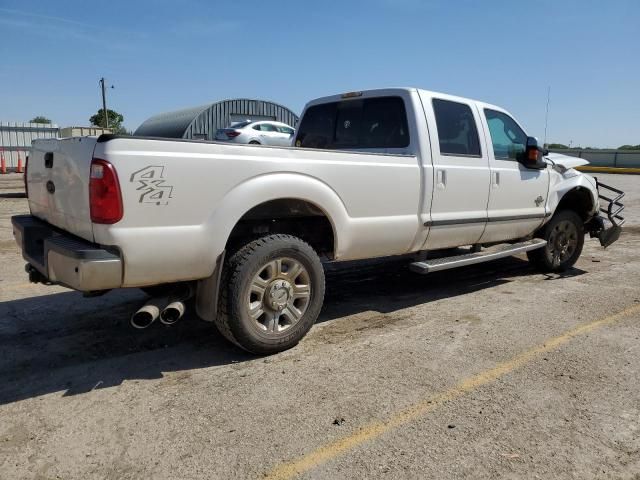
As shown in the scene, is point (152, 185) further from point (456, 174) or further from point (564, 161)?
point (564, 161)

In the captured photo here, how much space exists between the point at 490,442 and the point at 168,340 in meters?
2.55

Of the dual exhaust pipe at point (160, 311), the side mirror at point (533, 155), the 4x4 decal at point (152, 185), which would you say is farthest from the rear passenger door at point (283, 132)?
the 4x4 decal at point (152, 185)

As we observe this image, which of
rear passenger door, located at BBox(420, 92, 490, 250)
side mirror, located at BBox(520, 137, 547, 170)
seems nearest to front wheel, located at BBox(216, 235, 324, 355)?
rear passenger door, located at BBox(420, 92, 490, 250)

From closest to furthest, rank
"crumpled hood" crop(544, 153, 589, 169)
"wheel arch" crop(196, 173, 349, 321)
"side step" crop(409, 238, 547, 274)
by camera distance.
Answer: "wheel arch" crop(196, 173, 349, 321) < "side step" crop(409, 238, 547, 274) < "crumpled hood" crop(544, 153, 589, 169)

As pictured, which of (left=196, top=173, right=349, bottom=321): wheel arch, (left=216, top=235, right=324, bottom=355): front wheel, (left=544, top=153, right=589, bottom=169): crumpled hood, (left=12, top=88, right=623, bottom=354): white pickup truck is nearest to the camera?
(left=12, top=88, right=623, bottom=354): white pickup truck

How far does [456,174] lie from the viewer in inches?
199

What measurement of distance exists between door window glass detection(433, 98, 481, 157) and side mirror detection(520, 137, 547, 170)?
82 centimetres

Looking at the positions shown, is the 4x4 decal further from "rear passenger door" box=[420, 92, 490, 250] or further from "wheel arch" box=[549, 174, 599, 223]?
"wheel arch" box=[549, 174, 599, 223]

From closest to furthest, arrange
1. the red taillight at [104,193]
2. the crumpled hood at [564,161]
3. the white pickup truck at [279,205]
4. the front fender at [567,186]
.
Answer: the red taillight at [104,193], the white pickup truck at [279,205], the front fender at [567,186], the crumpled hood at [564,161]

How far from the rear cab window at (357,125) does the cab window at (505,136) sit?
1.23 metres

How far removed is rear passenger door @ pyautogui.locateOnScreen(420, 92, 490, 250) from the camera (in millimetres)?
4945

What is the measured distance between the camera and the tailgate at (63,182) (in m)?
3.22

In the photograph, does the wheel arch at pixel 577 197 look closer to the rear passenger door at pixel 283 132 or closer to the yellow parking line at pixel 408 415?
the yellow parking line at pixel 408 415

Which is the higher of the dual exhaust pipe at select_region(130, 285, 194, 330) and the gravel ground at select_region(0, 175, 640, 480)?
the dual exhaust pipe at select_region(130, 285, 194, 330)
